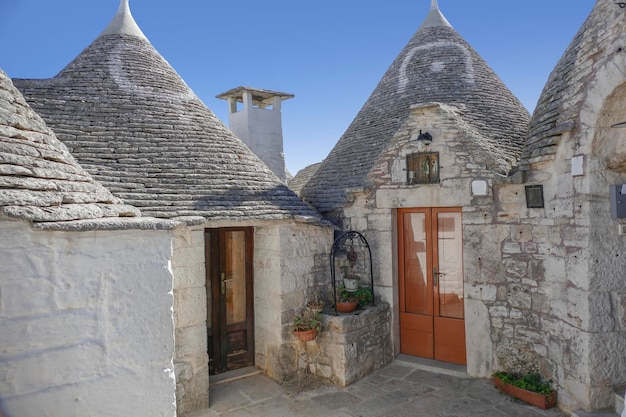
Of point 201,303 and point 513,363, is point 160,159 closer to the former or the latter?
point 201,303

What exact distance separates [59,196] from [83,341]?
779mm

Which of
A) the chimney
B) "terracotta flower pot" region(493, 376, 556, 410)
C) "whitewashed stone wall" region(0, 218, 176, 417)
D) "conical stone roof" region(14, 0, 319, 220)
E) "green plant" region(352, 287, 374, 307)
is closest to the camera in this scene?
"whitewashed stone wall" region(0, 218, 176, 417)

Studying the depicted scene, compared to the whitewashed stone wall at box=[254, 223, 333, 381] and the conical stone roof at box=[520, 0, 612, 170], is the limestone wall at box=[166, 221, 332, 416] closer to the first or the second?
the whitewashed stone wall at box=[254, 223, 333, 381]

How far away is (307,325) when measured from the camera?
605 cm

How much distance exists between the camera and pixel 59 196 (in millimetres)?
2299

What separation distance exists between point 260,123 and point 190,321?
7701 millimetres

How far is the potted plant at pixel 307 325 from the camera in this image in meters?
5.98

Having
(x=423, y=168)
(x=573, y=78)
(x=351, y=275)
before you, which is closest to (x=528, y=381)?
(x=351, y=275)

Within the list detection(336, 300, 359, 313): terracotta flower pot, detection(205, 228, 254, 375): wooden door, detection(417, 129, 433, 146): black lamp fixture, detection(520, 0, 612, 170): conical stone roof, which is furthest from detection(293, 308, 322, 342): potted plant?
detection(520, 0, 612, 170): conical stone roof

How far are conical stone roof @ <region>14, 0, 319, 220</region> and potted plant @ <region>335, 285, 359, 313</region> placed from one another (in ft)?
4.29

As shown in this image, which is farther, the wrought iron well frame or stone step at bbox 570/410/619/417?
the wrought iron well frame

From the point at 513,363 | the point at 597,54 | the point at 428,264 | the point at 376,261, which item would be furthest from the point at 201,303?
the point at 597,54

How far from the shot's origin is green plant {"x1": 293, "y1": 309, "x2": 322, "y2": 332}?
6.02 m

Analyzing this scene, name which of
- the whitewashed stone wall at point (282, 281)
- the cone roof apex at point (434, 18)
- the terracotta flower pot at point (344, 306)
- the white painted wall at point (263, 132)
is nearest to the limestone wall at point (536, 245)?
the terracotta flower pot at point (344, 306)
